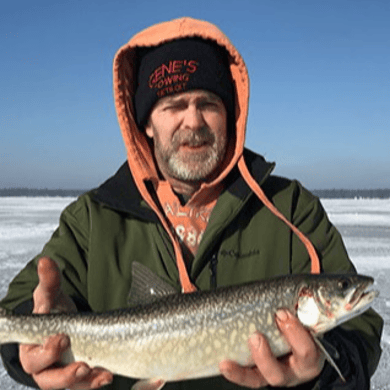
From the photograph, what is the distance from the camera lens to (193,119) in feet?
9.14

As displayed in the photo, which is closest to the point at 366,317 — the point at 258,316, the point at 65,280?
the point at 258,316

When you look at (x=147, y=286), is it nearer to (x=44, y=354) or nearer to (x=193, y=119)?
(x=44, y=354)

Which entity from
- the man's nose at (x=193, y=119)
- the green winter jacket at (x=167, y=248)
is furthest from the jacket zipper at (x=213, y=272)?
the man's nose at (x=193, y=119)

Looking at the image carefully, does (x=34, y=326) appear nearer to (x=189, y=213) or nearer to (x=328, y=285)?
(x=189, y=213)

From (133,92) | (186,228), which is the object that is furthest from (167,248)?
(133,92)

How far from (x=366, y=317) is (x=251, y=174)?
110 centimetres

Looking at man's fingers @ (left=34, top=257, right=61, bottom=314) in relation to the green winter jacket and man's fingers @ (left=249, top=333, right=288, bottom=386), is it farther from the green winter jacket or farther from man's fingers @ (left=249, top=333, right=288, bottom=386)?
man's fingers @ (left=249, top=333, right=288, bottom=386)

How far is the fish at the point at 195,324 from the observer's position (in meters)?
2.25

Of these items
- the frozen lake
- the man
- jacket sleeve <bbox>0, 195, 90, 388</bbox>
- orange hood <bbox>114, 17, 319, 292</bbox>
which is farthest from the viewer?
the frozen lake

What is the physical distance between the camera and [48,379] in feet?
7.51

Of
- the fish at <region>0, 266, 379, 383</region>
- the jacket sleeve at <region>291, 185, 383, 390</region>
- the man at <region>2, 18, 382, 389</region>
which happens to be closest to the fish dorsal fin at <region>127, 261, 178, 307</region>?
the fish at <region>0, 266, 379, 383</region>

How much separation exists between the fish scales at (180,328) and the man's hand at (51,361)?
2.1 inches

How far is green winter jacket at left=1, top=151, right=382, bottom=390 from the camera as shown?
2.64 m

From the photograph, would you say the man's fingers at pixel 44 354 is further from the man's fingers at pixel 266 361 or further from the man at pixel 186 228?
the man's fingers at pixel 266 361
